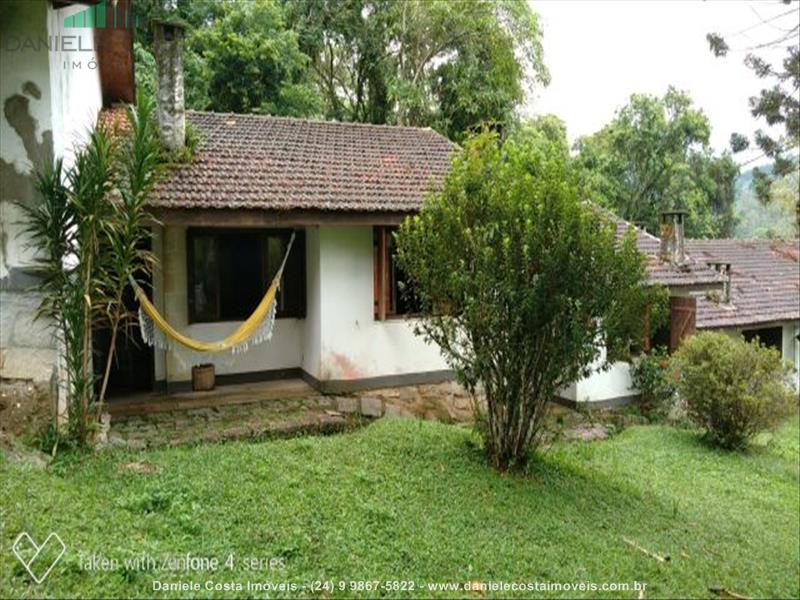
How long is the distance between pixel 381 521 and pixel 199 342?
399cm

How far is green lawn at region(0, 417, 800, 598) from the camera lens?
3204mm

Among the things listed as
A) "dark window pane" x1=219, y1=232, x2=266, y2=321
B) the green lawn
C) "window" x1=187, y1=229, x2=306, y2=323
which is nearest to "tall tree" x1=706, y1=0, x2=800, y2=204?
the green lawn

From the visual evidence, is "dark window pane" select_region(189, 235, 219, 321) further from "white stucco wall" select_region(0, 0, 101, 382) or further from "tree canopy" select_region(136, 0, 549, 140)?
"tree canopy" select_region(136, 0, 549, 140)

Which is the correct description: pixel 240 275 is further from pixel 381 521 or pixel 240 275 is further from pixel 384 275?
pixel 381 521

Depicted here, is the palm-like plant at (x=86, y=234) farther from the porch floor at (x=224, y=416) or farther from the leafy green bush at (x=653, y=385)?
the leafy green bush at (x=653, y=385)

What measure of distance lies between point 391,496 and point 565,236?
231cm

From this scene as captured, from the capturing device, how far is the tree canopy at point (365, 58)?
14.2 metres

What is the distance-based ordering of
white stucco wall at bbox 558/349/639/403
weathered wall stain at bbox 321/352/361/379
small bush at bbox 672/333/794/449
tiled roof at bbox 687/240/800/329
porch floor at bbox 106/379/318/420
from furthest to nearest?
tiled roof at bbox 687/240/800/329, white stucco wall at bbox 558/349/639/403, weathered wall stain at bbox 321/352/361/379, small bush at bbox 672/333/794/449, porch floor at bbox 106/379/318/420

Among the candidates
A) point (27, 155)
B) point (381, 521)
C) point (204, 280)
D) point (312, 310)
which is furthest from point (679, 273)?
point (27, 155)

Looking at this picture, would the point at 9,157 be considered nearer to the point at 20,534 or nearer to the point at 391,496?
the point at 20,534

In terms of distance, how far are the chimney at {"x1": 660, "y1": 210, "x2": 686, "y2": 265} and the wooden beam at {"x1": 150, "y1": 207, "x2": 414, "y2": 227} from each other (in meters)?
5.36

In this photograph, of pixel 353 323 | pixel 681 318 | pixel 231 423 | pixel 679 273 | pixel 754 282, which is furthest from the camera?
pixel 754 282

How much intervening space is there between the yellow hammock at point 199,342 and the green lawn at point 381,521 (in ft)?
4.76

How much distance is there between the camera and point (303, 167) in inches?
324
